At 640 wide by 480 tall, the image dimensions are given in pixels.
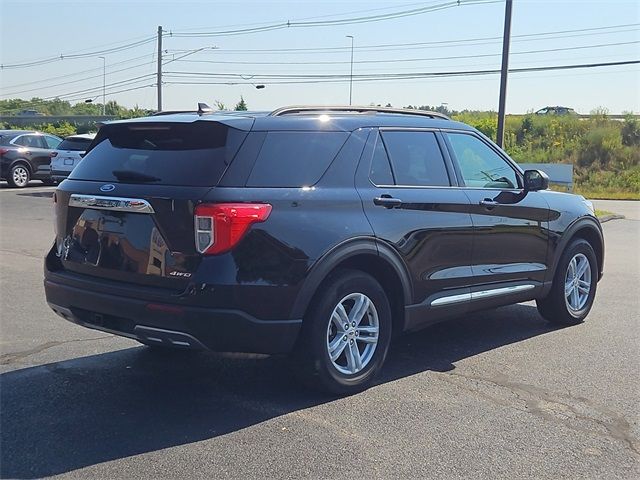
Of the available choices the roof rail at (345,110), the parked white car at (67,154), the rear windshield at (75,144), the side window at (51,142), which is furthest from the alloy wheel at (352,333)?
the side window at (51,142)

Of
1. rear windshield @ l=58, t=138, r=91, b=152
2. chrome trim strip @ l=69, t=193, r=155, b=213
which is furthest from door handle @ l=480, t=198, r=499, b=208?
rear windshield @ l=58, t=138, r=91, b=152

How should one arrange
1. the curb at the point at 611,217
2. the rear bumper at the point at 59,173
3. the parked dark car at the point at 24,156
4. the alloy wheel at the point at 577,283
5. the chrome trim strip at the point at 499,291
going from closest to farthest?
1. the chrome trim strip at the point at 499,291
2. the alloy wheel at the point at 577,283
3. the curb at the point at 611,217
4. the rear bumper at the point at 59,173
5. the parked dark car at the point at 24,156

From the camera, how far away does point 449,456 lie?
13.2 ft

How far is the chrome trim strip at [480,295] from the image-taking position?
5.61 m

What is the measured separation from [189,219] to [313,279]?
841 millimetres

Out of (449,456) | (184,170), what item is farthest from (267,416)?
(184,170)

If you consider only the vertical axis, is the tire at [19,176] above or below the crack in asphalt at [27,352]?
above

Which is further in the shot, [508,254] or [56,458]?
[508,254]

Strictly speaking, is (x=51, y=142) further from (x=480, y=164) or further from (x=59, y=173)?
(x=480, y=164)

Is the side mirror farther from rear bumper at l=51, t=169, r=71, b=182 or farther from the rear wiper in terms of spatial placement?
rear bumper at l=51, t=169, r=71, b=182

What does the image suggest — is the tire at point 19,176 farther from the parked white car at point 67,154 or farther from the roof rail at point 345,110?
the roof rail at point 345,110

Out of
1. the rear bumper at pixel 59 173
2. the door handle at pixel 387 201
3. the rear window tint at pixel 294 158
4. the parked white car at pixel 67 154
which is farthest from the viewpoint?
the rear bumper at pixel 59 173

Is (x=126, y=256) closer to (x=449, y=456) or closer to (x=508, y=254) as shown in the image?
(x=449, y=456)

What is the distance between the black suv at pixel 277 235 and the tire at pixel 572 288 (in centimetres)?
128
